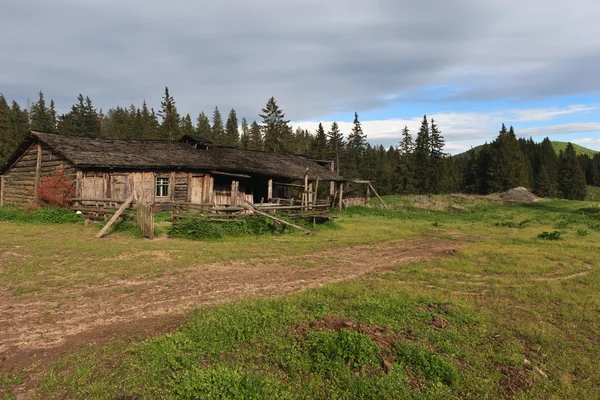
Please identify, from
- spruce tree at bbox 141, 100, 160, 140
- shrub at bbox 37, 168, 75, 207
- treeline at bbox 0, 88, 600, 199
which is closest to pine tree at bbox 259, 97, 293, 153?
treeline at bbox 0, 88, 600, 199

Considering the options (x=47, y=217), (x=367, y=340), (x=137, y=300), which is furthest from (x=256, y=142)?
(x=367, y=340)

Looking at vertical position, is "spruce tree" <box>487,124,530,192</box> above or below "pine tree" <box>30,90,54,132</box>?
below

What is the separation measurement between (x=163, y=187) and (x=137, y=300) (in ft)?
58.0

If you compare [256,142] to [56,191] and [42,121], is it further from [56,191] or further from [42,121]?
[56,191]

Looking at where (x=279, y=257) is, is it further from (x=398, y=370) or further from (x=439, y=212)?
(x=439, y=212)

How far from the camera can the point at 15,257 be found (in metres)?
9.91

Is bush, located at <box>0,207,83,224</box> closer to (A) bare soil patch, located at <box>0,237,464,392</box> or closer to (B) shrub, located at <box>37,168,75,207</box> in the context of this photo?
(B) shrub, located at <box>37,168,75,207</box>

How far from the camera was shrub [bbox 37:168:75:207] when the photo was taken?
20000 millimetres

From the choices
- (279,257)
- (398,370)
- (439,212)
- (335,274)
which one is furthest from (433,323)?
(439,212)

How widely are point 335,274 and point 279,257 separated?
2494 mm

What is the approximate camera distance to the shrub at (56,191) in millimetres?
20000

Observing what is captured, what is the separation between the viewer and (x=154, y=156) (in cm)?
2316

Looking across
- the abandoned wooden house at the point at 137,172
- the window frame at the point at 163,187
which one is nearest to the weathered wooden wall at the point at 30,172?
the abandoned wooden house at the point at 137,172

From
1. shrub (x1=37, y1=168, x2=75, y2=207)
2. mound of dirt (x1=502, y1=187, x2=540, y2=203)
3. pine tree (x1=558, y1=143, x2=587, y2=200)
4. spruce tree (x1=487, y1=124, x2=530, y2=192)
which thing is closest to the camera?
shrub (x1=37, y1=168, x2=75, y2=207)
